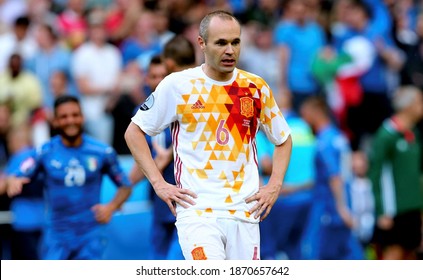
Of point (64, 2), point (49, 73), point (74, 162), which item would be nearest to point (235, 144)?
point (74, 162)

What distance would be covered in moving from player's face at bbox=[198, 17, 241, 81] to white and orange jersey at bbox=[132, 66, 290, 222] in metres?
0.17

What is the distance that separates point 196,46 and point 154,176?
9.21 meters

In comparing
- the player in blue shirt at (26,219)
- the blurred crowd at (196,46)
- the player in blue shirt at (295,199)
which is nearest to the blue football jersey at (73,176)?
the player in blue shirt at (26,219)

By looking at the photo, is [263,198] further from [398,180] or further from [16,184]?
[398,180]

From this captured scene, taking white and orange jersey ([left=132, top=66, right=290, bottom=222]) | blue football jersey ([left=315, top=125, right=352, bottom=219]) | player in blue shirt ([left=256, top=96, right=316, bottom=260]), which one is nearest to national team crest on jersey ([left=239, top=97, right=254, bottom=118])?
white and orange jersey ([left=132, top=66, right=290, bottom=222])

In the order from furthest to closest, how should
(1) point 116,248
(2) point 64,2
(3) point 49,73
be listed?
(2) point 64,2 → (3) point 49,73 → (1) point 116,248

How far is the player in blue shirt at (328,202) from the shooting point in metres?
16.8

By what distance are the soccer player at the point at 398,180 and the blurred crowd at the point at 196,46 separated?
90.0 inches

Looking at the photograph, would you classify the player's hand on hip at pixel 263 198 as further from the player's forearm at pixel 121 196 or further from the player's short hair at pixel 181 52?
the player's forearm at pixel 121 196

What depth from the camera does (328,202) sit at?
1714cm

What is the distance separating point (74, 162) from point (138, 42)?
807 cm
